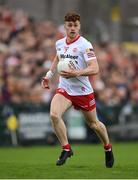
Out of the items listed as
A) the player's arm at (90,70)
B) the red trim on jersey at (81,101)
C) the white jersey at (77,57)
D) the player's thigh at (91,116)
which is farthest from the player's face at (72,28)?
the player's thigh at (91,116)

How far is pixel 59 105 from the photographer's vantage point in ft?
45.4

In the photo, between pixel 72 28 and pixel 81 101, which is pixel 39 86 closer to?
pixel 81 101

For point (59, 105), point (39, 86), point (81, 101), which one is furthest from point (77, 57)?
point (39, 86)

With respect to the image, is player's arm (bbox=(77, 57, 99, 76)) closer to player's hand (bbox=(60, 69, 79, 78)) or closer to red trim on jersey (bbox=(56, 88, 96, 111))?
player's hand (bbox=(60, 69, 79, 78))

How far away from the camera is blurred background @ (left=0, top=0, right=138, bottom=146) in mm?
24891

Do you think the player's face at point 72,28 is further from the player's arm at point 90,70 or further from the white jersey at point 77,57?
the player's arm at point 90,70

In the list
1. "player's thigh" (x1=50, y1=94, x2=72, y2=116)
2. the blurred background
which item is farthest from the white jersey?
the blurred background

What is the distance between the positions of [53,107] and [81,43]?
1131 millimetres

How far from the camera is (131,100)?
27672 millimetres

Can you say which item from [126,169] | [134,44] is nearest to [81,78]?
[126,169]

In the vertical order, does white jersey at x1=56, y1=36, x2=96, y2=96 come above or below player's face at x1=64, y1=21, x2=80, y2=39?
below

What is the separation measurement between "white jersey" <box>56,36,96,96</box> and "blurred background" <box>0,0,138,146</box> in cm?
1031

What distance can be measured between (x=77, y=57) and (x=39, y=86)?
11.6 m

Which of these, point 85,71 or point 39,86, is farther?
point 39,86
